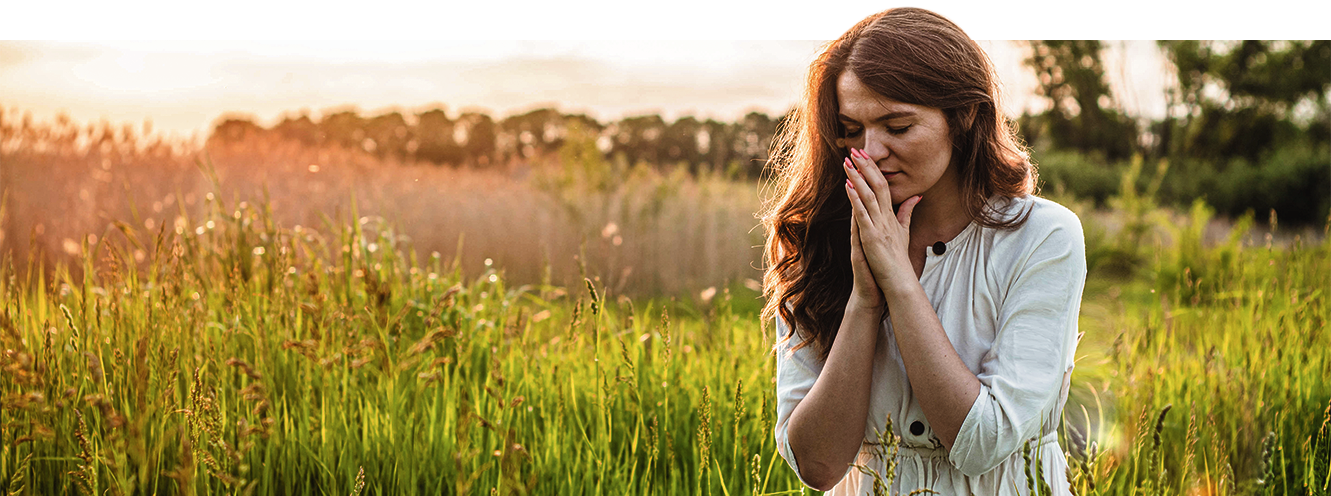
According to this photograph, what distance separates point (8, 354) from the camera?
77.4 inches

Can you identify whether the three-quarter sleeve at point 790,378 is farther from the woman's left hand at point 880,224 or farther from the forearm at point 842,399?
the woman's left hand at point 880,224

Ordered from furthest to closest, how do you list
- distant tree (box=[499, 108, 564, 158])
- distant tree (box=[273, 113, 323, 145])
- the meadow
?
distant tree (box=[499, 108, 564, 158])
distant tree (box=[273, 113, 323, 145])
the meadow

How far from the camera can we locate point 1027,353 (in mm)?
1543

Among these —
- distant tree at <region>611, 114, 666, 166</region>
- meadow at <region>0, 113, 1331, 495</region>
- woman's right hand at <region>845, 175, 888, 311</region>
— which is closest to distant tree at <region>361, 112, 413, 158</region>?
distant tree at <region>611, 114, 666, 166</region>

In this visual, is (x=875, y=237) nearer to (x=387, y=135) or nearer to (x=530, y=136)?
(x=387, y=135)

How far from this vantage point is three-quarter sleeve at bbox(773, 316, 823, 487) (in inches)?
71.2

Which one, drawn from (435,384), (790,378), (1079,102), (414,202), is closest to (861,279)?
(790,378)

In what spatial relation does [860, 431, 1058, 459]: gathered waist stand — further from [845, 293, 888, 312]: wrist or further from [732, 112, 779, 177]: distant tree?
[732, 112, 779, 177]: distant tree

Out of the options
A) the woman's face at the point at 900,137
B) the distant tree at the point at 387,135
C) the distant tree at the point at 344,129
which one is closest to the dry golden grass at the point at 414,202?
the distant tree at the point at 344,129

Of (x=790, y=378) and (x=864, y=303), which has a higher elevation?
(x=864, y=303)

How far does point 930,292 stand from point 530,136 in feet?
36.1

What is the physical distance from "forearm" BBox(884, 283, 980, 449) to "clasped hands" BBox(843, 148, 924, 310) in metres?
0.04

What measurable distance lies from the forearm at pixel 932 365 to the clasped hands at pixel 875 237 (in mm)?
41

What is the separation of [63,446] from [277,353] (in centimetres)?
66
